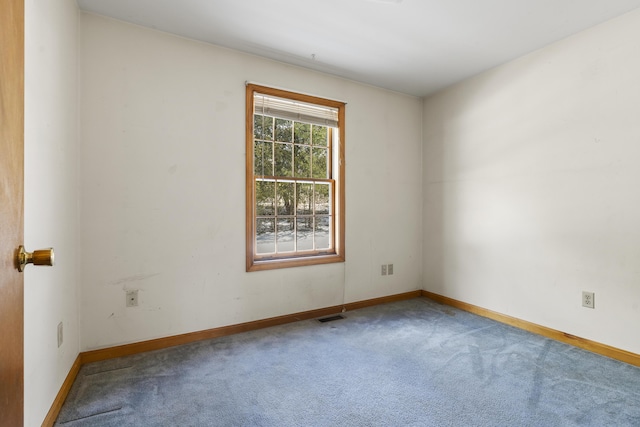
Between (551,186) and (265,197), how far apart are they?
2.69 m

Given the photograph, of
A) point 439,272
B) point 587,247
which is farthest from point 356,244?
point 587,247

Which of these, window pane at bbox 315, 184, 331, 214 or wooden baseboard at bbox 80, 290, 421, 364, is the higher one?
window pane at bbox 315, 184, 331, 214

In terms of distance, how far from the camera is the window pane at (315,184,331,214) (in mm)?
3531

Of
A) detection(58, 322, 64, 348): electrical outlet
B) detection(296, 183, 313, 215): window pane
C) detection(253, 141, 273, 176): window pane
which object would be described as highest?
detection(253, 141, 273, 176): window pane

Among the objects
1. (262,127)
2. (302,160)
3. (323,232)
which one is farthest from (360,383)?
(262,127)

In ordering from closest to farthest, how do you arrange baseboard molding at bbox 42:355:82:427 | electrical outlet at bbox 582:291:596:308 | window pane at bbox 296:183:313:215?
1. baseboard molding at bbox 42:355:82:427
2. electrical outlet at bbox 582:291:596:308
3. window pane at bbox 296:183:313:215

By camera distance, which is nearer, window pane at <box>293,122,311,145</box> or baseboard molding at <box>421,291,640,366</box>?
baseboard molding at <box>421,291,640,366</box>

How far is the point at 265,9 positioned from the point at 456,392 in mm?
Result: 2983

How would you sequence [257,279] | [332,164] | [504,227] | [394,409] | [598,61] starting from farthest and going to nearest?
[332,164]
[504,227]
[257,279]
[598,61]
[394,409]

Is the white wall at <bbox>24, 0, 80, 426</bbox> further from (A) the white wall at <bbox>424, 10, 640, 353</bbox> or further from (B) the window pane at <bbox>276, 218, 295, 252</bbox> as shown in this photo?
(A) the white wall at <bbox>424, 10, 640, 353</bbox>

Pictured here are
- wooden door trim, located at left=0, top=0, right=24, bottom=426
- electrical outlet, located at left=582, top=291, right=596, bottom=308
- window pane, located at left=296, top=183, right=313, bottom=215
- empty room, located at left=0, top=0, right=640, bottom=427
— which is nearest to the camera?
wooden door trim, located at left=0, top=0, right=24, bottom=426

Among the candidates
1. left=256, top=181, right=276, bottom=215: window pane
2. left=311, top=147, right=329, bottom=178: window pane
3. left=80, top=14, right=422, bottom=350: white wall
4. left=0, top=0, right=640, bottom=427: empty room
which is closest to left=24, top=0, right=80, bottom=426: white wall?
left=0, top=0, right=640, bottom=427: empty room

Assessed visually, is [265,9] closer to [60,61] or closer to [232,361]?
[60,61]

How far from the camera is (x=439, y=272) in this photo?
13.0 ft
